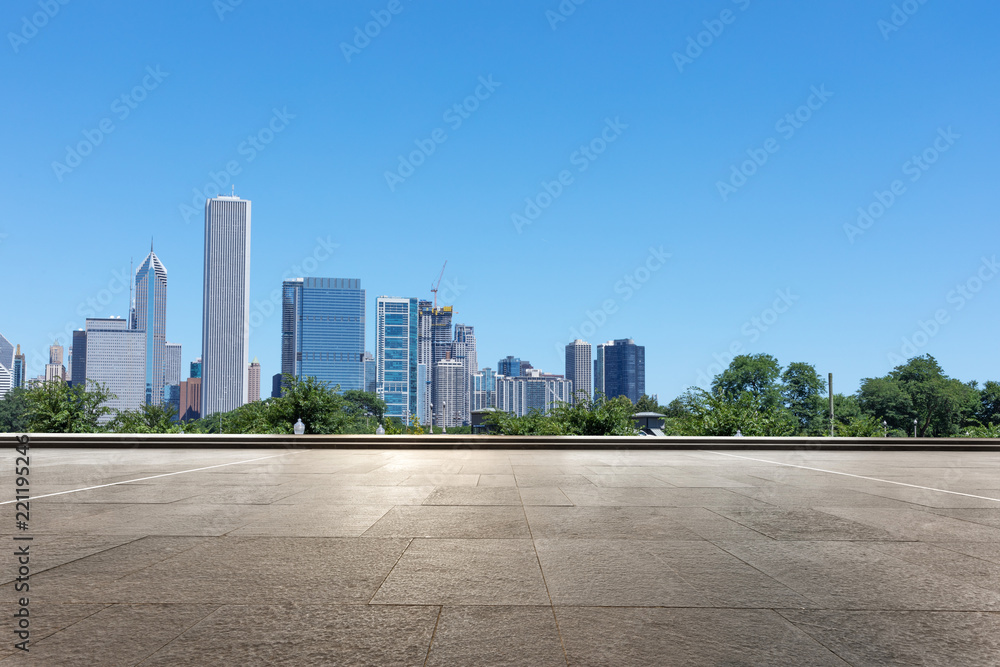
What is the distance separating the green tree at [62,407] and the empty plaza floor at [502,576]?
19.3m

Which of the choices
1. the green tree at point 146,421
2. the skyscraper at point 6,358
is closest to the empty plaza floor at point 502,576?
the green tree at point 146,421

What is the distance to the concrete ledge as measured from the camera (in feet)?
67.7

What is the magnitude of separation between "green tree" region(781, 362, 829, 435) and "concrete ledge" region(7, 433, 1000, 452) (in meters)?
57.8

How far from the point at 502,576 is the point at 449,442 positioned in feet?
52.8

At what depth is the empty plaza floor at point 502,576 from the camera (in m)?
3.29

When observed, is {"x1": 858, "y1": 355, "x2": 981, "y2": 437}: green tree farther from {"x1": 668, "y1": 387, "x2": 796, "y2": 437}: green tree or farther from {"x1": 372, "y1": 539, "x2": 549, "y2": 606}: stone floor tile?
{"x1": 372, "y1": 539, "x2": 549, "y2": 606}: stone floor tile

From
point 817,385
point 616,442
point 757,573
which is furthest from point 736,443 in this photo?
point 817,385

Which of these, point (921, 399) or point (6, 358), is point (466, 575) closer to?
point (921, 399)

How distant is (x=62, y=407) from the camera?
26.0m

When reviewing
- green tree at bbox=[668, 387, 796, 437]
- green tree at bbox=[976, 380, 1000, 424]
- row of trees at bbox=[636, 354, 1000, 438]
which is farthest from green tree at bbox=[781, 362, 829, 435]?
green tree at bbox=[668, 387, 796, 437]

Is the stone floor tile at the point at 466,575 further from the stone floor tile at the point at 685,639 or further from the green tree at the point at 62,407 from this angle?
the green tree at the point at 62,407

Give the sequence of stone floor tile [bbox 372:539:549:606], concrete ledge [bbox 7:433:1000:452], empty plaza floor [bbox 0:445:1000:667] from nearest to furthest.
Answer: empty plaza floor [bbox 0:445:1000:667], stone floor tile [bbox 372:539:549:606], concrete ledge [bbox 7:433:1000:452]

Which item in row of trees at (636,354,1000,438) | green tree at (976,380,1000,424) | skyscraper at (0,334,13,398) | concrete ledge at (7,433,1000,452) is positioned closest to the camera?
concrete ledge at (7,433,1000,452)

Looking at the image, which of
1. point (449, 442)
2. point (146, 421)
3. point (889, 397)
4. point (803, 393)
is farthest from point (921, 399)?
point (146, 421)
